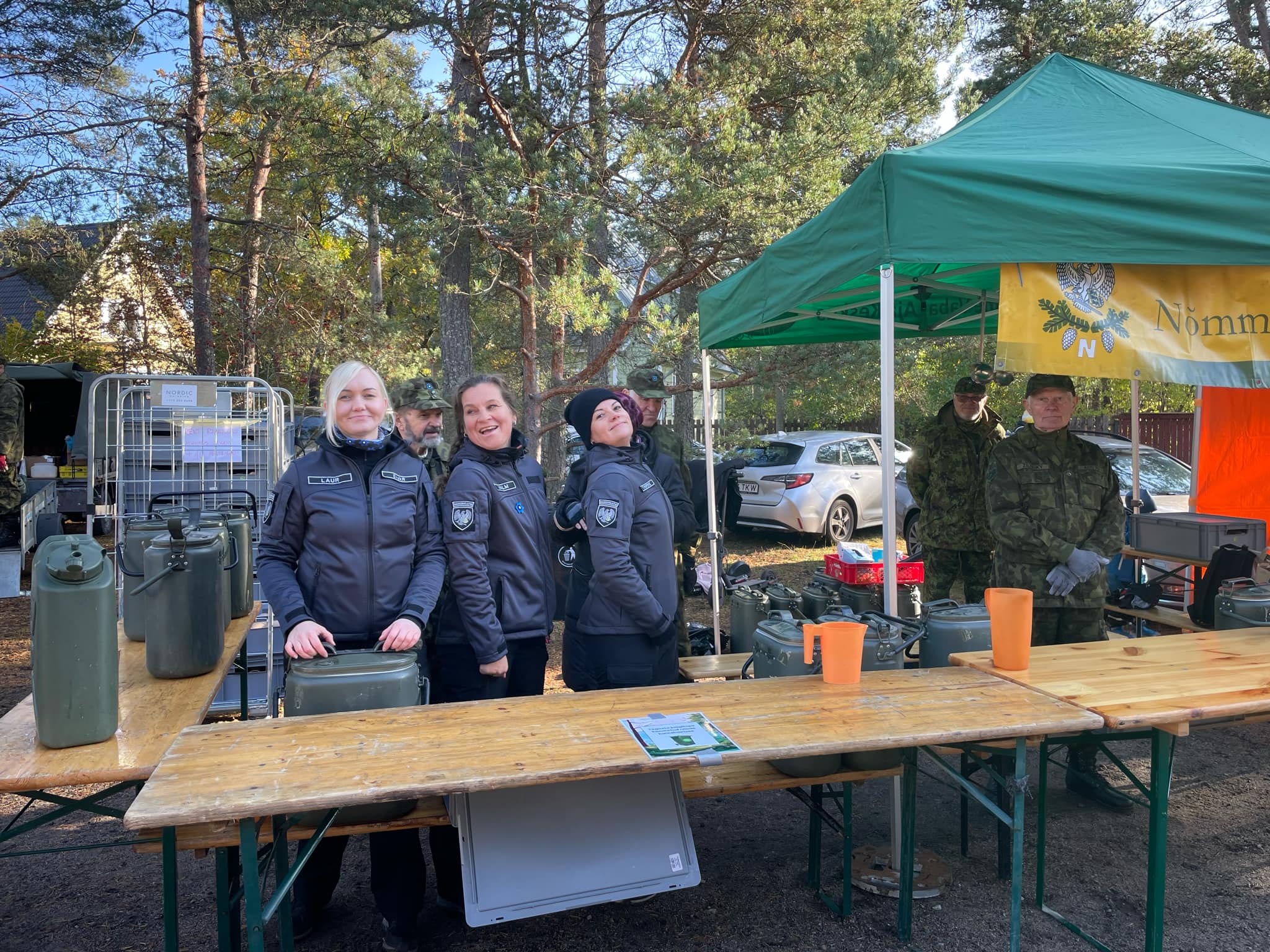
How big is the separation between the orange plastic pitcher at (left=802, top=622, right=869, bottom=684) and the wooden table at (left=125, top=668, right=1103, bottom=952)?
0.03 meters

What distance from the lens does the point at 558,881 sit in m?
2.15

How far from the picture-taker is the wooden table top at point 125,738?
1807 mm

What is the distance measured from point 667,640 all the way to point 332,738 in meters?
1.28

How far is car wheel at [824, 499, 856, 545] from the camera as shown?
33.0 ft

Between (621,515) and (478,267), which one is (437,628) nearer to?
(621,515)

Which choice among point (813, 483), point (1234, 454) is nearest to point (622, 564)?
point (1234, 454)

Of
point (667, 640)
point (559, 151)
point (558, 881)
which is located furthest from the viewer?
point (559, 151)

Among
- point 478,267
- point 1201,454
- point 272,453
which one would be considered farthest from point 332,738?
point 478,267

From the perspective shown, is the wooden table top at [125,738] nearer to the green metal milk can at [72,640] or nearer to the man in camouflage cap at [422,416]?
the green metal milk can at [72,640]

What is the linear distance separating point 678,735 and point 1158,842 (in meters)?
1.42

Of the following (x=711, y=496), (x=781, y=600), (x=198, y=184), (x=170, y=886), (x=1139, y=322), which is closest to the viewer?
(x=170, y=886)

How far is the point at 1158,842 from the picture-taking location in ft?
7.71

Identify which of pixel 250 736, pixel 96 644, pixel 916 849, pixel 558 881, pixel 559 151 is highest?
pixel 559 151

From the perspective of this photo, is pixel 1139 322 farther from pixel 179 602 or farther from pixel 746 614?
pixel 179 602
